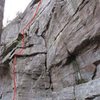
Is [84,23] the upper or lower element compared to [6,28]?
lower

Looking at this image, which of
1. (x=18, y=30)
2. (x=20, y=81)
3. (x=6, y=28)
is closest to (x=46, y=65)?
(x=20, y=81)

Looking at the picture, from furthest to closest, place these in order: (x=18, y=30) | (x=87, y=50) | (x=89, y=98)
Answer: (x=18, y=30), (x=87, y=50), (x=89, y=98)

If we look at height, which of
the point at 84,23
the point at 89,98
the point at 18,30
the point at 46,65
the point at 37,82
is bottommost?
the point at 89,98

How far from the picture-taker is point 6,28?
1233 centimetres

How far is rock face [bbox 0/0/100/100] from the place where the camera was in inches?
256

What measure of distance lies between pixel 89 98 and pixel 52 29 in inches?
125

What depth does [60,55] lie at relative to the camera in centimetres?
774

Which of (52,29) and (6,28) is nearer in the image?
(52,29)

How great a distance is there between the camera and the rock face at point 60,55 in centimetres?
651

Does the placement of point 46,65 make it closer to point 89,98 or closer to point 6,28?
point 89,98

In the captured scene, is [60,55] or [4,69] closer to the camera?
[60,55]

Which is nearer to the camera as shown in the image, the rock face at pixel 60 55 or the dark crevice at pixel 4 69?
the rock face at pixel 60 55

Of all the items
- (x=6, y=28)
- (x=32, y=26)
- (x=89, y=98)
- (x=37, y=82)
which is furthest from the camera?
(x=6, y=28)

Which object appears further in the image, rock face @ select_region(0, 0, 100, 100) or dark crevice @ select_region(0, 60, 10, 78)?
dark crevice @ select_region(0, 60, 10, 78)
